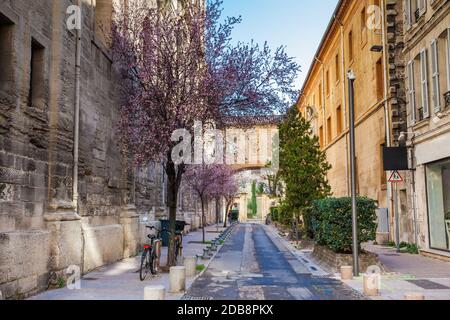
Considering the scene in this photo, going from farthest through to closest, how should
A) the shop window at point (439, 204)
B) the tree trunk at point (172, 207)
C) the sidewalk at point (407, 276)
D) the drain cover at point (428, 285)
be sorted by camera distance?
1. the shop window at point (439, 204)
2. the tree trunk at point (172, 207)
3. the drain cover at point (428, 285)
4. the sidewalk at point (407, 276)

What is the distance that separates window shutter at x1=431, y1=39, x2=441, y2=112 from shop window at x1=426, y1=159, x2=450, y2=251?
1768 millimetres

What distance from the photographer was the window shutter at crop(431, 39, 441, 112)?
14836 mm

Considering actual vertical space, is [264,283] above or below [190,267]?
below

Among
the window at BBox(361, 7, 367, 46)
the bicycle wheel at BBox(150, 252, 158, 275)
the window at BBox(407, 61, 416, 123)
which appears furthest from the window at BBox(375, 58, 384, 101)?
the bicycle wheel at BBox(150, 252, 158, 275)

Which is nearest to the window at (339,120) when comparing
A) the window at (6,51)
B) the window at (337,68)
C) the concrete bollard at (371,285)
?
the window at (337,68)

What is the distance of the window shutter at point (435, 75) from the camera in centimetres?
1484

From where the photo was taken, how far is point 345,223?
12.6 m

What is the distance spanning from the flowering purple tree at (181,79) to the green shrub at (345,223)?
314 centimetres

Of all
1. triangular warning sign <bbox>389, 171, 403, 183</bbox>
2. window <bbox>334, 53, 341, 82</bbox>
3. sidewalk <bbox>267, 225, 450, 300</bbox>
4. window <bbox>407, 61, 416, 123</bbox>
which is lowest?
sidewalk <bbox>267, 225, 450, 300</bbox>

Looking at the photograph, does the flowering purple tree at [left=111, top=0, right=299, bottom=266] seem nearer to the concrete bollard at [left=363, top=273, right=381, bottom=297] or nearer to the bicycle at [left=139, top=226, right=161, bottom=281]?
the bicycle at [left=139, top=226, right=161, bottom=281]

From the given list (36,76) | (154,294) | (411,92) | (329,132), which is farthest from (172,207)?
(329,132)

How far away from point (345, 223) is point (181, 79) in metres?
5.55

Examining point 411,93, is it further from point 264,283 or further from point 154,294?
point 154,294

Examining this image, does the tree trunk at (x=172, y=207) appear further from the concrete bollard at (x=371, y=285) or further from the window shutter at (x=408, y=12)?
the window shutter at (x=408, y=12)
